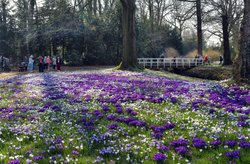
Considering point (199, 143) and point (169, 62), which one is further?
point (169, 62)

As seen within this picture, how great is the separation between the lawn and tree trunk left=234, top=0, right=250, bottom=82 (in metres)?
4.43

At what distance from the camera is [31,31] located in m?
44.9

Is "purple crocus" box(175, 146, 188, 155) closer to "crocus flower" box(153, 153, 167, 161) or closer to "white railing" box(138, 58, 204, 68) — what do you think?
"crocus flower" box(153, 153, 167, 161)

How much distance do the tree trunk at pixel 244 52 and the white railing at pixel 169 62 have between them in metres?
25.2

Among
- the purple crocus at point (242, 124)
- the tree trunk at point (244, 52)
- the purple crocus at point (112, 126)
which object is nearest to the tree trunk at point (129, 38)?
the tree trunk at point (244, 52)

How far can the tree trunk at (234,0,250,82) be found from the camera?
15.3 metres

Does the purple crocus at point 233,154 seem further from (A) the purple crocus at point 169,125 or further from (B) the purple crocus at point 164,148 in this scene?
(A) the purple crocus at point 169,125

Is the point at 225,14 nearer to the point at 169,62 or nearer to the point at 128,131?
the point at 169,62

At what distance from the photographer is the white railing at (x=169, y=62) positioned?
41344 mm

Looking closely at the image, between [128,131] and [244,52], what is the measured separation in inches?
418

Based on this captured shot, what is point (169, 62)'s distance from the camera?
4194cm

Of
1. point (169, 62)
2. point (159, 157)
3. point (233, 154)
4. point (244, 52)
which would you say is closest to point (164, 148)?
point (159, 157)

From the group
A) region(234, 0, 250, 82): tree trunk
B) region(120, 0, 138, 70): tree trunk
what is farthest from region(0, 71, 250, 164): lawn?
region(120, 0, 138, 70): tree trunk

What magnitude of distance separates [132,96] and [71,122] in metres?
4.34
